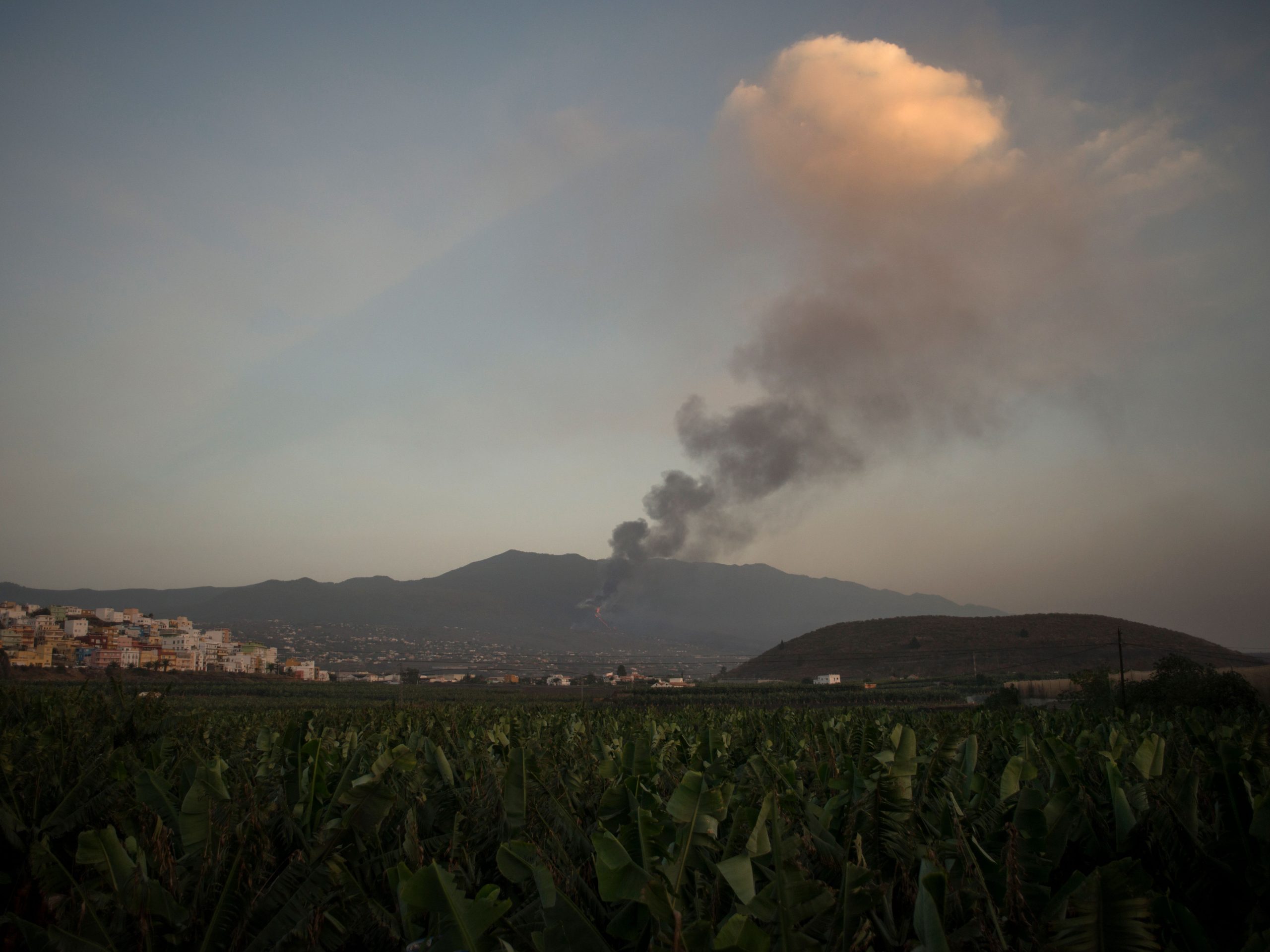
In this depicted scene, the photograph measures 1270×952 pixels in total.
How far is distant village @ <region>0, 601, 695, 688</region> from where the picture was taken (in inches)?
4508

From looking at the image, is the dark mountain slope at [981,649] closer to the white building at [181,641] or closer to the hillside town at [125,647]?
the hillside town at [125,647]

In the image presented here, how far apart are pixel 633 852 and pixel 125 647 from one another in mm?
162083

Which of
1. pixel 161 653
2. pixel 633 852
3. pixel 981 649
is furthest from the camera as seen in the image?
pixel 161 653

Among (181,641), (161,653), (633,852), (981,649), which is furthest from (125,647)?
(633,852)

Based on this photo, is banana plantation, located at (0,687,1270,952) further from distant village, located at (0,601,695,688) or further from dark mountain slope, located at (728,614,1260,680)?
dark mountain slope, located at (728,614,1260,680)

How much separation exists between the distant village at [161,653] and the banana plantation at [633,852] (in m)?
92.7

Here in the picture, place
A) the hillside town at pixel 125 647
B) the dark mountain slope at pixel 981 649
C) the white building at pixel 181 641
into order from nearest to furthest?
the dark mountain slope at pixel 981 649, the hillside town at pixel 125 647, the white building at pixel 181 641

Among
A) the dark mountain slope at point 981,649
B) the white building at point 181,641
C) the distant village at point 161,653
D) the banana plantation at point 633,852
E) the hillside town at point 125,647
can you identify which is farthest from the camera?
the white building at point 181,641

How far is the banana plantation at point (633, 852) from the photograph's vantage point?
179 cm

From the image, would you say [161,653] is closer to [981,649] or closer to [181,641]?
[181,641]

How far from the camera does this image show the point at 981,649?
4405 inches

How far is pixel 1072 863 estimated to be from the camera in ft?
10.0

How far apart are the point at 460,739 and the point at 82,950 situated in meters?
4.70

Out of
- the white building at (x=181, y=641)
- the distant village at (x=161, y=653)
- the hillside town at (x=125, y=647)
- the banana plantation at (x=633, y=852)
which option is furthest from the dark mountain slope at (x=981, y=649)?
the banana plantation at (x=633, y=852)
